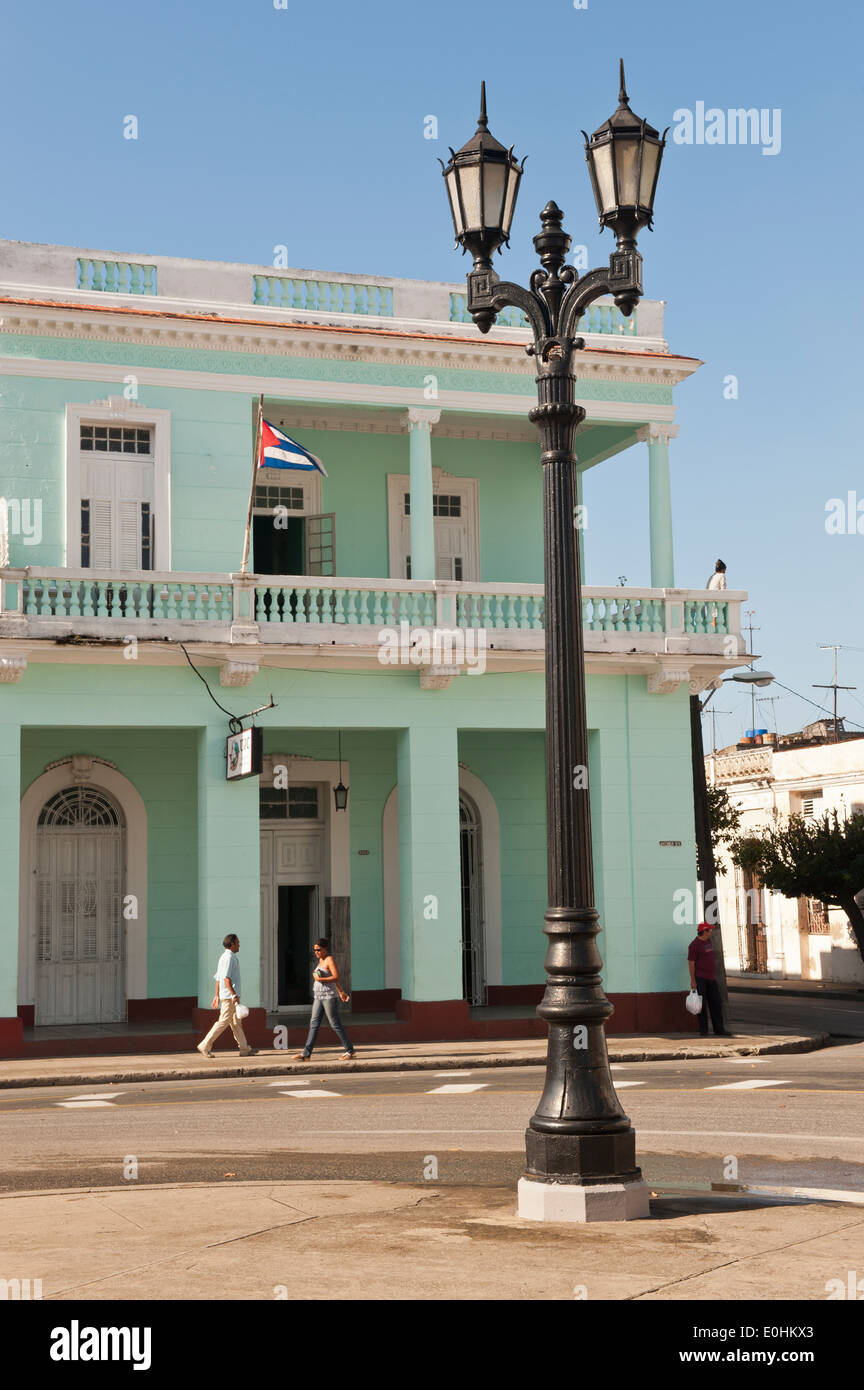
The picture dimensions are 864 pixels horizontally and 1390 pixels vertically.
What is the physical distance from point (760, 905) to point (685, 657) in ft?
72.9

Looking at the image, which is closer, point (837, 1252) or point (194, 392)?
point (837, 1252)

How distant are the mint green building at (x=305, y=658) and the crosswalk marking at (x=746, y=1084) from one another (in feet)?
15.7

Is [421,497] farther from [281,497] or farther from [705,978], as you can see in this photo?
[705,978]

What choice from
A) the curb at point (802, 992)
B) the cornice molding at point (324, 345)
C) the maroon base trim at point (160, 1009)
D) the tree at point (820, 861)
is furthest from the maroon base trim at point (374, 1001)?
the tree at point (820, 861)

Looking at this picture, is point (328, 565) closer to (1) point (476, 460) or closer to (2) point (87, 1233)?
(1) point (476, 460)

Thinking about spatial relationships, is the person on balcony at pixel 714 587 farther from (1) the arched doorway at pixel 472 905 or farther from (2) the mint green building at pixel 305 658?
(1) the arched doorway at pixel 472 905

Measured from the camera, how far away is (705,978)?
20.4 meters

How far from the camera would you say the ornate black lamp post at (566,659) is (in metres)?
7.70

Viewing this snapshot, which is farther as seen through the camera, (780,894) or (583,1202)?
(780,894)

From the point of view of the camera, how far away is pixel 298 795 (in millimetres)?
22781

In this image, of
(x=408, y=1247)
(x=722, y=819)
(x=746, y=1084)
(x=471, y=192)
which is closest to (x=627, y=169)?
(x=471, y=192)

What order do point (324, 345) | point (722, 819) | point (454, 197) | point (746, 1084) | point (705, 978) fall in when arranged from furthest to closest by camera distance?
point (722, 819) < point (324, 345) < point (705, 978) < point (746, 1084) < point (454, 197)

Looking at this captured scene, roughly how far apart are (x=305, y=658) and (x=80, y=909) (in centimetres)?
506
